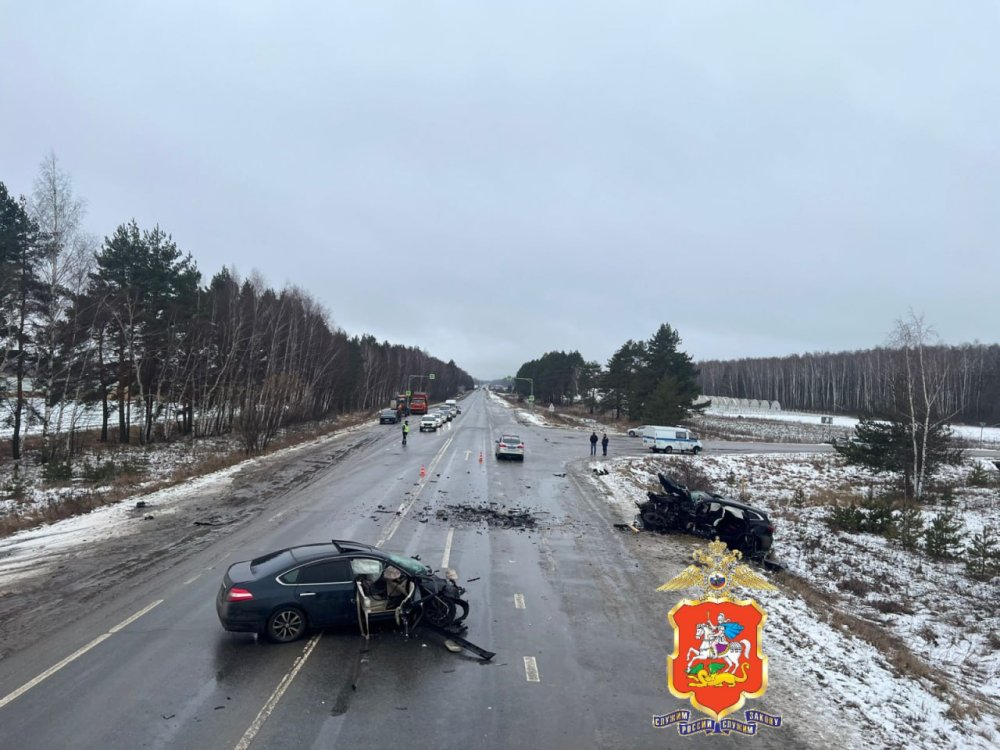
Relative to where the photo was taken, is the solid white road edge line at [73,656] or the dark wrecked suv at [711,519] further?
the dark wrecked suv at [711,519]

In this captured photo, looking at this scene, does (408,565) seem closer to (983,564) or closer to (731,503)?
(731,503)

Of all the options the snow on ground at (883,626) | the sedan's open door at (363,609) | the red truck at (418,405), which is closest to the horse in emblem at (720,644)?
the snow on ground at (883,626)

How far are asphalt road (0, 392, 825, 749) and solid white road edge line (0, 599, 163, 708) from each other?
0.10 feet

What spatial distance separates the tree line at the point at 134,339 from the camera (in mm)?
28922

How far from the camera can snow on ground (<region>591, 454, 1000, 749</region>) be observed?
25.8 ft

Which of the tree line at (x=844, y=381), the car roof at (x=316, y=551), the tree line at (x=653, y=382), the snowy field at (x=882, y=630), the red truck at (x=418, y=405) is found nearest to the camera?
the snowy field at (x=882, y=630)

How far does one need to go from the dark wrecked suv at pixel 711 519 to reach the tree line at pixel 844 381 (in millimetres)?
65786

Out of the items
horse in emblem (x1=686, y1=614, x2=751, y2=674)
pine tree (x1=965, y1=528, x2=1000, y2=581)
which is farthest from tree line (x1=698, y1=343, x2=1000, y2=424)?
horse in emblem (x1=686, y1=614, x2=751, y2=674)

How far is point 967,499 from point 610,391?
2117 inches

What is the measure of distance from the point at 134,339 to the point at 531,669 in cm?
3982

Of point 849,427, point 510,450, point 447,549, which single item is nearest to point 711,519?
point 447,549

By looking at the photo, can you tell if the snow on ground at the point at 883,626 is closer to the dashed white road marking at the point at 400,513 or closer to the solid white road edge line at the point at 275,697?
the solid white road edge line at the point at 275,697

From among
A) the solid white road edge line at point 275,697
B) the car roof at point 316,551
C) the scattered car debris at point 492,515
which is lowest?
the scattered car debris at point 492,515

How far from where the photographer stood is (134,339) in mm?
38781
